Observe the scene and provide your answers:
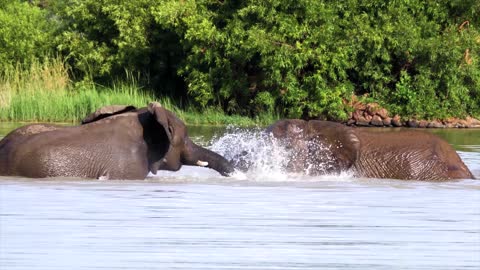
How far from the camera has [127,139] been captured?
1240cm

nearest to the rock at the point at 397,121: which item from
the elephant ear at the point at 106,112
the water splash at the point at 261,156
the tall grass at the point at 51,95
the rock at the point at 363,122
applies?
the rock at the point at 363,122

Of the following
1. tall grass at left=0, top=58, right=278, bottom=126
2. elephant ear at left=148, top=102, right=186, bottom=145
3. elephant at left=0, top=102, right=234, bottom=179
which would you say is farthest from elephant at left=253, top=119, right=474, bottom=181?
tall grass at left=0, top=58, right=278, bottom=126

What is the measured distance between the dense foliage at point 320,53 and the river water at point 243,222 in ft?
48.0

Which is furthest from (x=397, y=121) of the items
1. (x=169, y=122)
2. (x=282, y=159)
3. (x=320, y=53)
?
(x=169, y=122)

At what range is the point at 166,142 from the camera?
41.5 ft

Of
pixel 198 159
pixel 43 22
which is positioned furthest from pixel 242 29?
pixel 198 159

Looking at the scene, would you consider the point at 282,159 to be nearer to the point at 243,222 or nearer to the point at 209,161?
the point at 209,161

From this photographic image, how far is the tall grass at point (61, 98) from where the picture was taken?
26625mm

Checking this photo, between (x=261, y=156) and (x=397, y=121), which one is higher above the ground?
(x=261, y=156)

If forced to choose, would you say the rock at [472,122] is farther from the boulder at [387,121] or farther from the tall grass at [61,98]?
the tall grass at [61,98]

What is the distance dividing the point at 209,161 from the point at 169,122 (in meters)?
0.66

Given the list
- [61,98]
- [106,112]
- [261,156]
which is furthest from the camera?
[61,98]

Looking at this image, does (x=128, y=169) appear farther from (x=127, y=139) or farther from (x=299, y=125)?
(x=299, y=125)

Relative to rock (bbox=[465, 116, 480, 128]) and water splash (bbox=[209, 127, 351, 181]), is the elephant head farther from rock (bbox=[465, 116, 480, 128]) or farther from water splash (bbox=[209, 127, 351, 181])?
rock (bbox=[465, 116, 480, 128])
